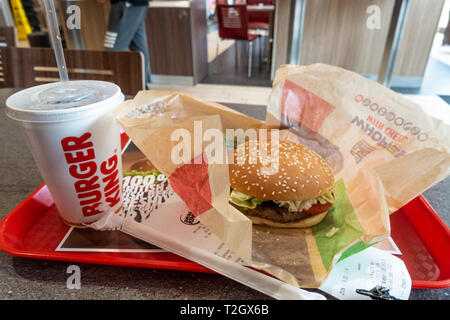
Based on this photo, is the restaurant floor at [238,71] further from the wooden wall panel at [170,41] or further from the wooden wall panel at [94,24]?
the wooden wall panel at [94,24]

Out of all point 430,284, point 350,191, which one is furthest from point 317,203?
point 430,284

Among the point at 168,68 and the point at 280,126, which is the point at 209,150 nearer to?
the point at 280,126

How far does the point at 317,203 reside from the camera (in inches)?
30.7

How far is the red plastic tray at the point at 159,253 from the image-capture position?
57 cm

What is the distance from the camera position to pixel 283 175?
0.79m

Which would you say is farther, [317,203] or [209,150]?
[317,203]

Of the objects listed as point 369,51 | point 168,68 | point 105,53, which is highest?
point 105,53

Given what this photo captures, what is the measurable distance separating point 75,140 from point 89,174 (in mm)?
83

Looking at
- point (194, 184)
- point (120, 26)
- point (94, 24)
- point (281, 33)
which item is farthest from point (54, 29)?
point (94, 24)

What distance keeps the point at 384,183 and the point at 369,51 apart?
3302 millimetres

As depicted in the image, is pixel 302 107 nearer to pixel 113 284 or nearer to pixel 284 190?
pixel 284 190

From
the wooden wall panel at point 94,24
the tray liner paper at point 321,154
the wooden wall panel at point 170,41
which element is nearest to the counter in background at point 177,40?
the wooden wall panel at point 170,41

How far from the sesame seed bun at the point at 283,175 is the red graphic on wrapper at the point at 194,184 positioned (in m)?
0.20

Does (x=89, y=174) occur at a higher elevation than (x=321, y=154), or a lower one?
higher
